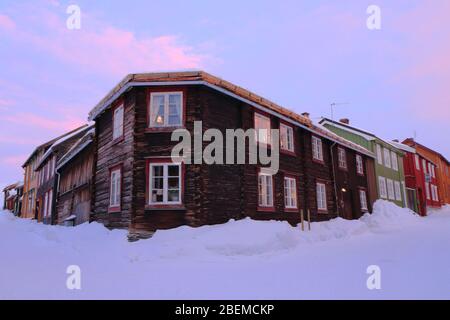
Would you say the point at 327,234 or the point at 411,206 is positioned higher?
the point at 411,206

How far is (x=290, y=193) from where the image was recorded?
17312 mm

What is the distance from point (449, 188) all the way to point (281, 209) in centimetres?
4657

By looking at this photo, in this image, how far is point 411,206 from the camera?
1353 inches

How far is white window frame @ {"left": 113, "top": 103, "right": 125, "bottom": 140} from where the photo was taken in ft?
47.2

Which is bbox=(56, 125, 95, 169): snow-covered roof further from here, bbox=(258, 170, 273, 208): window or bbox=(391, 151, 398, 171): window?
bbox=(391, 151, 398, 171): window

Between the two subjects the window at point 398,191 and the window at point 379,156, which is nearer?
the window at point 379,156

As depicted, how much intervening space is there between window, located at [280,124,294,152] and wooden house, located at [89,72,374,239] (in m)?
0.10

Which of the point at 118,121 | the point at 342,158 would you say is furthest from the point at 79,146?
the point at 342,158

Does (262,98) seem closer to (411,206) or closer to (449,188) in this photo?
(411,206)

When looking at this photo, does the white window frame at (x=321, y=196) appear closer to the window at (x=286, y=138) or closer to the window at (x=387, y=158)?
the window at (x=286, y=138)

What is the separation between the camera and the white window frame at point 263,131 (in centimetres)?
1566

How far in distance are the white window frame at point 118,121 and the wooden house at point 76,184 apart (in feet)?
Result: 8.65

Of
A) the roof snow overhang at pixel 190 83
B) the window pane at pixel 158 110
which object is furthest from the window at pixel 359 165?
the window pane at pixel 158 110
